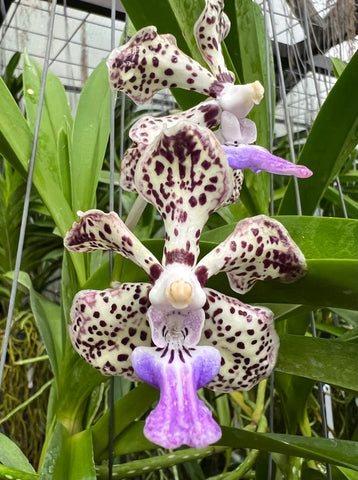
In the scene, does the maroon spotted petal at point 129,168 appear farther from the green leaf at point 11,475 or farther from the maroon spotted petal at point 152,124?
the green leaf at point 11,475

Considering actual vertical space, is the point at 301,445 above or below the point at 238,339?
below

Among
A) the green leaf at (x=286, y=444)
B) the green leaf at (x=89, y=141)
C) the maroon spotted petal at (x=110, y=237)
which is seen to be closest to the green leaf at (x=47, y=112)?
the green leaf at (x=89, y=141)

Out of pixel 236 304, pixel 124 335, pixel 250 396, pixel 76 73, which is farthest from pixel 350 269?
pixel 76 73

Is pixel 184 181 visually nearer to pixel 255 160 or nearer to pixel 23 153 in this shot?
pixel 255 160

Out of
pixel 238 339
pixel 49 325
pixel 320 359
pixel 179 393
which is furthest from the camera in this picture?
pixel 49 325

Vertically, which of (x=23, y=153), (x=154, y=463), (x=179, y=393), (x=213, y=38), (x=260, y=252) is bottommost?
(x=154, y=463)

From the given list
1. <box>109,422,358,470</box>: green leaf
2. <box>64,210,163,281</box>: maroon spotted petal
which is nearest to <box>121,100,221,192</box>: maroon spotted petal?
<box>64,210,163,281</box>: maroon spotted petal

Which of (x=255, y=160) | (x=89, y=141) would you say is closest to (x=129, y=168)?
(x=255, y=160)
